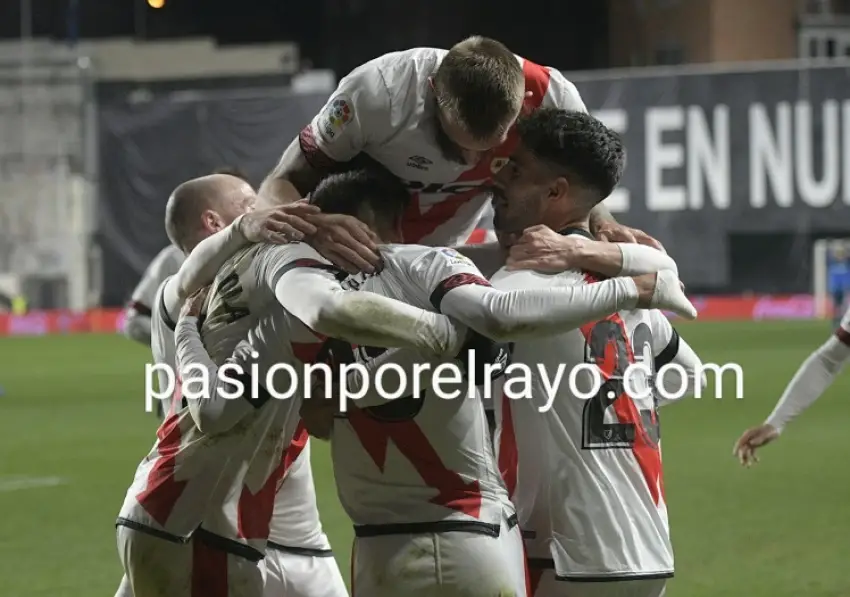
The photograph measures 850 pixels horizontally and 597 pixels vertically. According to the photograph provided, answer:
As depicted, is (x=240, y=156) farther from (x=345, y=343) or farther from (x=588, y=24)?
(x=345, y=343)

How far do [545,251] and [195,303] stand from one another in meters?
0.83

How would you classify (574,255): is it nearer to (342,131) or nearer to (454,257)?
(454,257)

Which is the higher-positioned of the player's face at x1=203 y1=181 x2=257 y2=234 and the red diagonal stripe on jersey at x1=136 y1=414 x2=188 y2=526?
the player's face at x1=203 y1=181 x2=257 y2=234

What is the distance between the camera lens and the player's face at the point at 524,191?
3176 millimetres

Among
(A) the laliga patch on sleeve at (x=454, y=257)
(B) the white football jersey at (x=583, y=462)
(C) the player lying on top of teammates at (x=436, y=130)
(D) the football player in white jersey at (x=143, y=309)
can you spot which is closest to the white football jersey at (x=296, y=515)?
(C) the player lying on top of teammates at (x=436, y=130)

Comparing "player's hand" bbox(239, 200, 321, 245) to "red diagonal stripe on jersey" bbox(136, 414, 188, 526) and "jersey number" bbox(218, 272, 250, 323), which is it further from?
"red diagonal stripe on jersey" bbox(136, 414, 188, 526)

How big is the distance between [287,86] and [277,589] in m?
27.6

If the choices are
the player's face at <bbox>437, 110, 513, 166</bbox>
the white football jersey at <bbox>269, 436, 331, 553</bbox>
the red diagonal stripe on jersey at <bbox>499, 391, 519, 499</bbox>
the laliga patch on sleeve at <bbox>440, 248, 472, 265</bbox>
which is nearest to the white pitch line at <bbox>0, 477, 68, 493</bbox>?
the white football jersey at <bbox>269, 436, 331, 553</bbox>

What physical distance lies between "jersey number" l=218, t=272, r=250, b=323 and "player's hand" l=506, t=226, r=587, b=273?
0.59m

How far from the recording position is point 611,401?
3.13m

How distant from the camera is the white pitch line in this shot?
346 inches

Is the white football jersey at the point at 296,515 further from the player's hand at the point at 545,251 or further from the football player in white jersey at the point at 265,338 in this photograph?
the player's hand at the point at 545,251

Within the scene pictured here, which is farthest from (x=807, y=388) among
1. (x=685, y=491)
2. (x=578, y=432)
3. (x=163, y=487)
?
(x=685, y=491)

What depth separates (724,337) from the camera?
19562 millimetres
